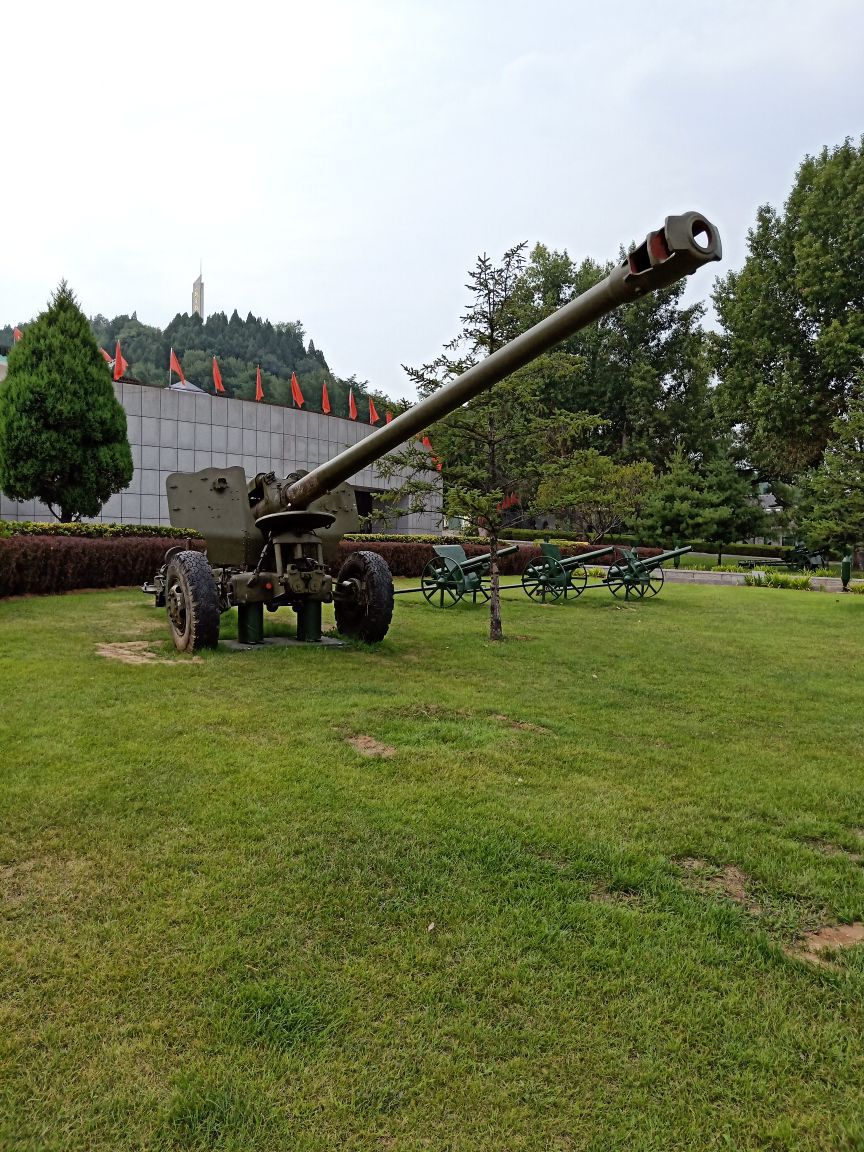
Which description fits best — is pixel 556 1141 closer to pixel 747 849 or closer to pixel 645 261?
pixel 747 849

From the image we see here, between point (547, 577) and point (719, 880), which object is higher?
point (547, 577)

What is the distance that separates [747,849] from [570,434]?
21.9 feet

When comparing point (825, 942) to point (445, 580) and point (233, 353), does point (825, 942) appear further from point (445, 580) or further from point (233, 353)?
point (233, 353)

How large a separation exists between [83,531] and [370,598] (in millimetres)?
8803

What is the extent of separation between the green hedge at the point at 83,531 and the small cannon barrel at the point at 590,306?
7.70m

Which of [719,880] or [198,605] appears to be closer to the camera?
[719,880]

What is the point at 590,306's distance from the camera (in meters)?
4.28

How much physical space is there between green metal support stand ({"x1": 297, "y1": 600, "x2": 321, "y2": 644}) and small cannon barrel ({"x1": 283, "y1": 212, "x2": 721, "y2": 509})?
2033mm

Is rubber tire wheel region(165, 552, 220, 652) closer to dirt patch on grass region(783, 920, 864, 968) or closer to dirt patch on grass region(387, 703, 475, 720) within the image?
dirt patch on grass region(387, 703, 475, 720)

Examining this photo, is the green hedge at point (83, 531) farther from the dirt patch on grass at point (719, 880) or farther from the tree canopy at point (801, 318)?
the tree canopy at point (801, 318)

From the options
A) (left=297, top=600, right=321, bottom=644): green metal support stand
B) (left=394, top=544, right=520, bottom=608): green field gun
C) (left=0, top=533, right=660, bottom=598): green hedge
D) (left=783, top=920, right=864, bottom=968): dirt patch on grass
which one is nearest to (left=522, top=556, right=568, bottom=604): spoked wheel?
(left=394, top=544, right=520, bottom=608): green field gun

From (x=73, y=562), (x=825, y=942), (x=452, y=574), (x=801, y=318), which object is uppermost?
(x=801, y=318)

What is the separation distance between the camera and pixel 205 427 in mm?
27438

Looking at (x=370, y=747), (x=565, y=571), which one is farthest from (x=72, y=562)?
(x=370, y=747)
